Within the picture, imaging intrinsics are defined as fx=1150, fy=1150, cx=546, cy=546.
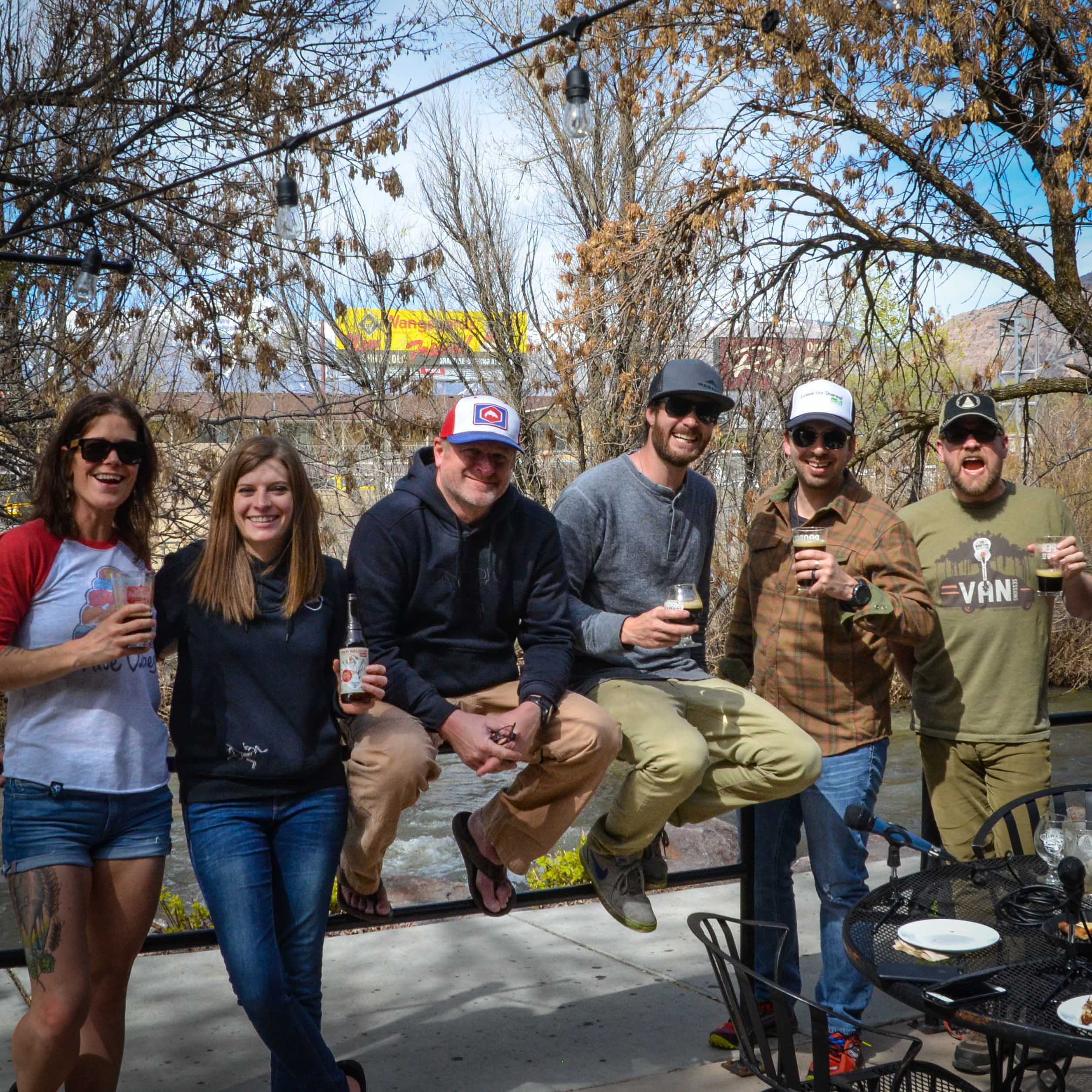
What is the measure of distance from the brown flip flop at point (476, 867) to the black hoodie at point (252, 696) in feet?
1.83

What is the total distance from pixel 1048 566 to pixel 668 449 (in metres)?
1.35

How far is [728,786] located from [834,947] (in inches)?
24.8

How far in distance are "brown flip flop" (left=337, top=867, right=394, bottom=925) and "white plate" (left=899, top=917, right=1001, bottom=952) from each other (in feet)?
4.73

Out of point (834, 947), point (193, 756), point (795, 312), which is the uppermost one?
point (795, 312)

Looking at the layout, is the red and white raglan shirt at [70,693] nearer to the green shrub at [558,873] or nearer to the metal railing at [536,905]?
the metal railing at [536,905]

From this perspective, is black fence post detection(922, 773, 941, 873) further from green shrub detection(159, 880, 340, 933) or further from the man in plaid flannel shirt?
green shrub detection(159, 880, 340, 933)

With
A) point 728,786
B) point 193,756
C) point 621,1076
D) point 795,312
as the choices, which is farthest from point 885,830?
point 795,312

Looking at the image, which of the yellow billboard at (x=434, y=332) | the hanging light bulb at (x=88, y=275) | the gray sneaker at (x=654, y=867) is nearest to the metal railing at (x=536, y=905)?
the gray sneaker at (x=654, y=867)

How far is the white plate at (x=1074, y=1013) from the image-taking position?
2.33 m

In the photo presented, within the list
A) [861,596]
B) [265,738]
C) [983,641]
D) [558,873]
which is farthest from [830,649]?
[558,873]

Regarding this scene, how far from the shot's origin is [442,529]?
133 inches

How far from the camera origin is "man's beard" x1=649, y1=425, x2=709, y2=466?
3.77 metres

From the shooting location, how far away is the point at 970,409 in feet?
13.4

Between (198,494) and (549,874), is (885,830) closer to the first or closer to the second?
(549,874)
